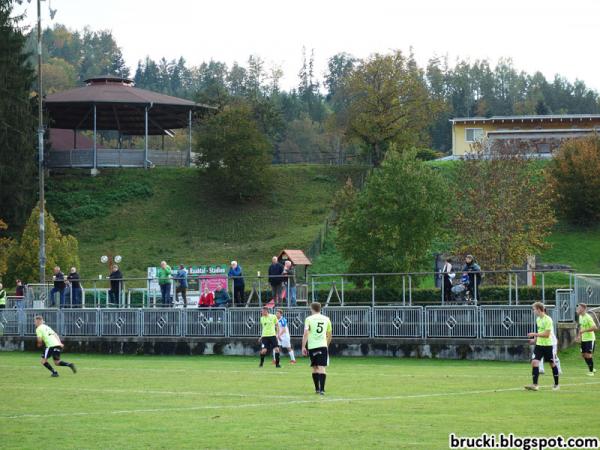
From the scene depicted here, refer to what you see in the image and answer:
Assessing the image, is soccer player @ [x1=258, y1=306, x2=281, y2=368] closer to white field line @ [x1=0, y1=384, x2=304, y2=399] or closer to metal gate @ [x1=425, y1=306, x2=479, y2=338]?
metal gate @ [x1=425, y1=306, x2=479, y2=338]

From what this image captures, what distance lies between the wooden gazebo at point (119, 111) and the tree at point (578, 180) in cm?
2726

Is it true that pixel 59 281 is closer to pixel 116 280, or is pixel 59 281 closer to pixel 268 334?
pixel 116 280

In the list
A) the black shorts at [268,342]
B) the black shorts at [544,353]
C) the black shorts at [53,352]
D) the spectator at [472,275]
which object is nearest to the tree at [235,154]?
the spectator at [472,275]

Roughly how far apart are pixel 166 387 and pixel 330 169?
226 ft

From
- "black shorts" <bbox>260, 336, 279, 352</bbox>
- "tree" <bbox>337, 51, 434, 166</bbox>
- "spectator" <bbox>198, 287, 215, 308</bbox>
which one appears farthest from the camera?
"tree" <bbox>337, 51, 434, 166</bbox>

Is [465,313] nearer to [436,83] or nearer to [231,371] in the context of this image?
[231,371]

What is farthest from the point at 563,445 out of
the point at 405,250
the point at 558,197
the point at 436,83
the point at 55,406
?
the point at 436,83

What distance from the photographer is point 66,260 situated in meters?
61.2

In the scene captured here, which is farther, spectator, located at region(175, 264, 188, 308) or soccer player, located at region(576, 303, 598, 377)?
spectator, located at region(175, 264, 188, 308)

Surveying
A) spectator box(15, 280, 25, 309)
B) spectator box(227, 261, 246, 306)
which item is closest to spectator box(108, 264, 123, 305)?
spectator box(15, 280, 25, 309)

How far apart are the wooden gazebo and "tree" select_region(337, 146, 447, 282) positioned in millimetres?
30574

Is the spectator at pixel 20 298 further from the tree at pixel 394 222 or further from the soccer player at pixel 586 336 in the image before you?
the soccer player at pixel 586 336

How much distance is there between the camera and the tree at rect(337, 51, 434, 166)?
3718 inches

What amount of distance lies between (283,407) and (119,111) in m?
71.2
